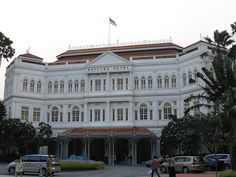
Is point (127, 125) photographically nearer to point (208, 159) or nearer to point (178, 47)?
point (178, 47)

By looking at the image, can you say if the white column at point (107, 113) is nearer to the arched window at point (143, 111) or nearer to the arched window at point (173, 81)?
the arched window at point (143, 111)

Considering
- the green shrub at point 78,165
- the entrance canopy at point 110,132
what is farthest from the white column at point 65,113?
the green shrub at point 78,165

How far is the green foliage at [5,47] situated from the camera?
144 feet

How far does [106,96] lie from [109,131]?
20.6 feet

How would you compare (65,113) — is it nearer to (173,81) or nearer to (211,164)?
(173,81)

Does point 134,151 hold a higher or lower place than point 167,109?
lower

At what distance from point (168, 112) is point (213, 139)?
12.5m

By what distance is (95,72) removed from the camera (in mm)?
54000

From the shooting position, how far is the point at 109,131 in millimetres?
48781

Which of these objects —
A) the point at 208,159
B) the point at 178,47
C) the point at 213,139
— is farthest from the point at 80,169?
the point at 178,47

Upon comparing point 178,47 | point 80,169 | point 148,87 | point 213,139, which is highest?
point 178,47

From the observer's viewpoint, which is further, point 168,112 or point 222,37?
point 168,112

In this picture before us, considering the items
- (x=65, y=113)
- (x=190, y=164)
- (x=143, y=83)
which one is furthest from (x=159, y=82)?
(x=190, y=164)

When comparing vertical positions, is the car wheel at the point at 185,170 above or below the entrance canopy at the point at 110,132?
below
